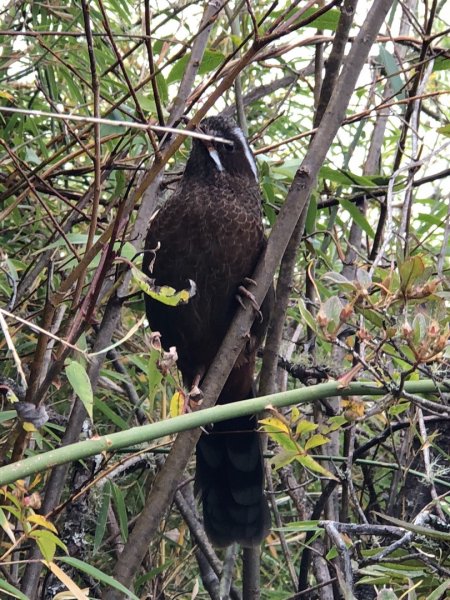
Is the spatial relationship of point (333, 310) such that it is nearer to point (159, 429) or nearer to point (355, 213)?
point (159, 429)

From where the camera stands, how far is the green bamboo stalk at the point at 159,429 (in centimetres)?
106

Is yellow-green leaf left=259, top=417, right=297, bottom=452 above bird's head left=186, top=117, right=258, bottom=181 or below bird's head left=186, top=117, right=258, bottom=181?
below

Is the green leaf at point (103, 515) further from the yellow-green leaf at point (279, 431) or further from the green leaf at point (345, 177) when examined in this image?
the green leaf at point (345, 177)

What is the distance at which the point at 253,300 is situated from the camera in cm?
154

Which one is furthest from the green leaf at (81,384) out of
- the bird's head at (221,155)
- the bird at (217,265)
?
the bird's head at (221,155)

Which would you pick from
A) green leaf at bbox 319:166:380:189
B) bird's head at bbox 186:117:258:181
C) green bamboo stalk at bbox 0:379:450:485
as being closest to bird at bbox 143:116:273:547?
bird's head at bbox 186:117:258:181

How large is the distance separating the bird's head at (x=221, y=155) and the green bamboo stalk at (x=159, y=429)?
3.50ft

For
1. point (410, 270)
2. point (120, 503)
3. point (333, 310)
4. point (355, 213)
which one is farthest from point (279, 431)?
point (355, 213)

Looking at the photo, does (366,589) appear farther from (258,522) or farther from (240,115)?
(240,115)

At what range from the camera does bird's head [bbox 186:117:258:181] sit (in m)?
2.15

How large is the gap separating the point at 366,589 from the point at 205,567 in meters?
0.38

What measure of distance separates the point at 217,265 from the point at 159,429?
40.2 inches

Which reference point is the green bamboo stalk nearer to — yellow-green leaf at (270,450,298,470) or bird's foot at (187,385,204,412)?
yellow-green leaf at (270,450,298,470)

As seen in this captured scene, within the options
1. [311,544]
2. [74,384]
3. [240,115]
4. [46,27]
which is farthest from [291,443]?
[46,27]
